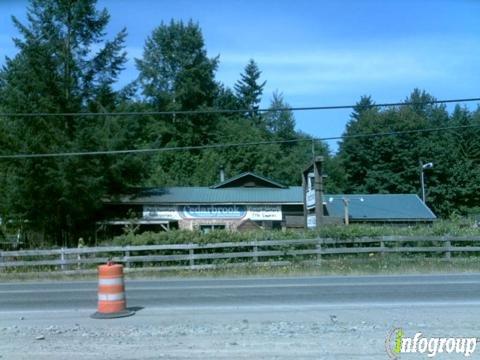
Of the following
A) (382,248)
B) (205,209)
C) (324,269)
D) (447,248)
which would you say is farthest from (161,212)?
(447,248)

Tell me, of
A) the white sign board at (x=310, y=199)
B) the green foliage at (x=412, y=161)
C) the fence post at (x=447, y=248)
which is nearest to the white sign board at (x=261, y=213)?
the white sign board at (x=310, y=199)

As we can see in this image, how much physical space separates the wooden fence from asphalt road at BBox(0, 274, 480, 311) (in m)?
4.16

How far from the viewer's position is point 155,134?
6962 cm

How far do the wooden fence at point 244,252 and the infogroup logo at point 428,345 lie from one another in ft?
49.0

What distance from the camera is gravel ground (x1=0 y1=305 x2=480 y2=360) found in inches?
311

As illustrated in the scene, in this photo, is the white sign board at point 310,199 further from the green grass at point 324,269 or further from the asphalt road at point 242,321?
the asphalt road at point 242,321

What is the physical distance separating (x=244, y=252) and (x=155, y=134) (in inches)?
1873

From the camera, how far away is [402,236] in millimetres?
24062

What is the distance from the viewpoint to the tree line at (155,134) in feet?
107

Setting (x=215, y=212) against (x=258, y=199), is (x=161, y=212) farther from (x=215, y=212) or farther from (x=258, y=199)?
(x=258, y=199)

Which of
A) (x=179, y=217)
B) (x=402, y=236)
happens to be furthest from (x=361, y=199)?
(x=402, y=236)

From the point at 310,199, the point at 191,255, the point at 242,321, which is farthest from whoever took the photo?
the point at 310,199

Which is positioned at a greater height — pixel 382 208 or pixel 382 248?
pixel 382 208

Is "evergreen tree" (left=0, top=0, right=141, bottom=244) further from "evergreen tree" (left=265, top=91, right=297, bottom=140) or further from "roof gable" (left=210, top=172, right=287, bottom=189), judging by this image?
"evergreen tree" (left=265, top=91, right=297, bottom=140)
